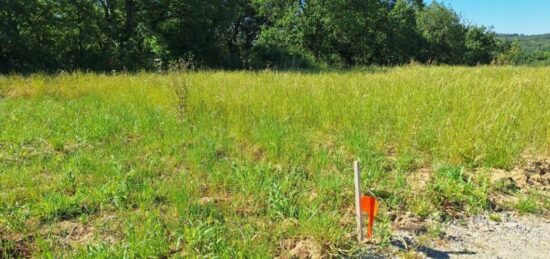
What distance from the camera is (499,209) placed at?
3385 mm

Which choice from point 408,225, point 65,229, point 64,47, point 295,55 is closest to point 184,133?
point 65,229

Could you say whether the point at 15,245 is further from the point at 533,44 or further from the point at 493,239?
the point at 533,44

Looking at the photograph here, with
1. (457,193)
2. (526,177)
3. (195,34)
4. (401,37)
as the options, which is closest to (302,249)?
(457,193)

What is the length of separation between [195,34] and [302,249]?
21997 millimetres

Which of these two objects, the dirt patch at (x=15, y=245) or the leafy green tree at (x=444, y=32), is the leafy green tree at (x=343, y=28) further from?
the dirt patch at (x=15, y=245)

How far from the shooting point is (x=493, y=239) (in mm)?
2938

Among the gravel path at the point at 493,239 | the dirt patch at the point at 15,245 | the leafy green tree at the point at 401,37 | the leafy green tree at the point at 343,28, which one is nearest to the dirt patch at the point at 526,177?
the gravel path at the point at 493,239

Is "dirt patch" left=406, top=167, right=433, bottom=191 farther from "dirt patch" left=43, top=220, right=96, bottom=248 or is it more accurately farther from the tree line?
the tree line

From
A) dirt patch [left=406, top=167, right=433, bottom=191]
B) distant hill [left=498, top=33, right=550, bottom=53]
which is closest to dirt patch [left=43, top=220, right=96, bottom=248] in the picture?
dirt patch [left=406, top=167, right=433, bottom=191]

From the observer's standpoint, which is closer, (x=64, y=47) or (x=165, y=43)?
(x=64, y=47)

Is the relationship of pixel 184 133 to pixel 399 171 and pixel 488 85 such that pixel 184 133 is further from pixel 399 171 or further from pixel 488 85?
pixel 488 85

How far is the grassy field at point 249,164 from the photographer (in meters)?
2.85

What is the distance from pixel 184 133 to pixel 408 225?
3.15 metres

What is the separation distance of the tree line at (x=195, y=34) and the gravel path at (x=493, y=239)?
1329 centimetres
